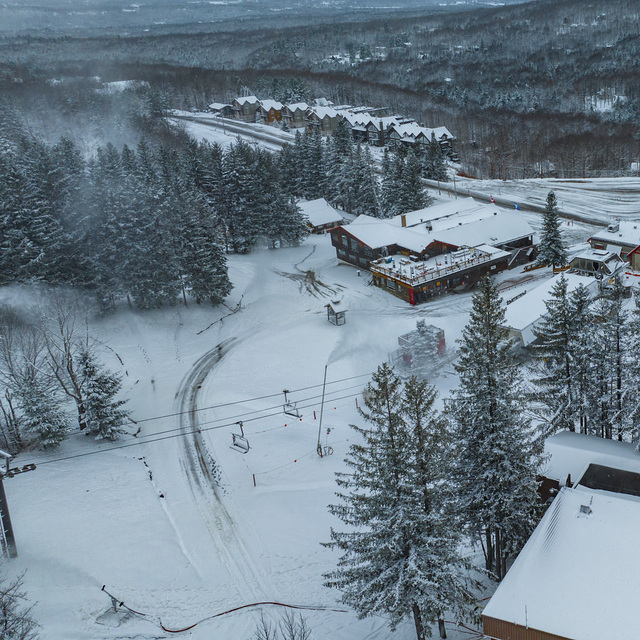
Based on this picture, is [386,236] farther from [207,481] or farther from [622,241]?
[207,481]

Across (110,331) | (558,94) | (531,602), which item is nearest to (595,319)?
(531,602)

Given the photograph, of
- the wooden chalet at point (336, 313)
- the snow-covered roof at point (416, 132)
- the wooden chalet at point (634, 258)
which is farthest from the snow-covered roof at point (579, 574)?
the snow-covered roof at point (416, 132)

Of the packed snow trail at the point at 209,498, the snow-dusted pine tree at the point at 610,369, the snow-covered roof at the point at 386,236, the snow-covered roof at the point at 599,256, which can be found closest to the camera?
the packed snow trail at the point at 209,498

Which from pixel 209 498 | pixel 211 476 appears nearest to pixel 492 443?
pixel 209 498

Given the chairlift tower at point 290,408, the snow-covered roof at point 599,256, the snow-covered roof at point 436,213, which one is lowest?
the chairlift tower at point 290,408

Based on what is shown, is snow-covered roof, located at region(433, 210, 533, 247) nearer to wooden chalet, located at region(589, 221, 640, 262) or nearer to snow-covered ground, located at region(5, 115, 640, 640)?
snow-covered ground, located at region(5, 115, 640, 640)

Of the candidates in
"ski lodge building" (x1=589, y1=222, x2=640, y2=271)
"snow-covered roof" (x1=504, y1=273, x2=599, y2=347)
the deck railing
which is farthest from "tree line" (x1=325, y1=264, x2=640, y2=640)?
"ski lodge building" (x1=589, y1=222, x2=640, y2=271)

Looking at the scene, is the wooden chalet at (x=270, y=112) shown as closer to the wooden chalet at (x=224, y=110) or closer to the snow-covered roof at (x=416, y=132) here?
the wooden chalet at (x=224, y=110)

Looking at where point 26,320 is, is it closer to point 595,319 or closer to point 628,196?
point 595,319
